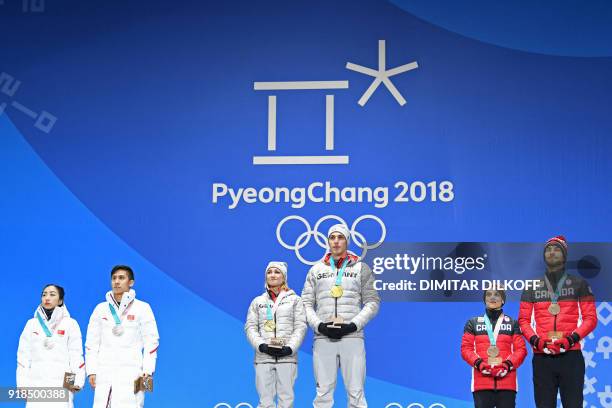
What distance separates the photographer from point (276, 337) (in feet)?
23.0

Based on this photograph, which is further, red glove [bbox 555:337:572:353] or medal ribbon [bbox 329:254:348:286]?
medal ribbon [bbox 329:254:348:286]

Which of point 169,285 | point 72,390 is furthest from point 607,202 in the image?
point 72,390

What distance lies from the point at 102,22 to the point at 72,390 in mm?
3651

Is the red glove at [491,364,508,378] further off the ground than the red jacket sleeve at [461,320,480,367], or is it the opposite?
the red jacket sleeve at [461,320,480,367]

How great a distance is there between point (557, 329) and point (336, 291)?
1.61m

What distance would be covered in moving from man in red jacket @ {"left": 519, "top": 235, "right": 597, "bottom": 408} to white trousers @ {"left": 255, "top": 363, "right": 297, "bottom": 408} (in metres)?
1.74

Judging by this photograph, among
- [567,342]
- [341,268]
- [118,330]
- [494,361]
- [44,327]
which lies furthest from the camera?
[44,327]

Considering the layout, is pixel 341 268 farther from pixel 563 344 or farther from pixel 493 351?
pixel 563 344

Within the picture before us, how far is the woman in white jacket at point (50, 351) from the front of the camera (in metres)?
7.17

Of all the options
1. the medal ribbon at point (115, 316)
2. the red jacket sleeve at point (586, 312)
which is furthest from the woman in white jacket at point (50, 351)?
the red jacket sleeve at point (586, 312)

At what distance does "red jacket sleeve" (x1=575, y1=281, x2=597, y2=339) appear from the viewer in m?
6.65

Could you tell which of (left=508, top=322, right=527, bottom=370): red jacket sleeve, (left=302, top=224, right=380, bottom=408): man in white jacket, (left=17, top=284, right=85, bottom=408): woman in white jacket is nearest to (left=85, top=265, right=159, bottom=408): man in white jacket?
(left=17, top=284, right=85, bottom=408): woman in white jacket

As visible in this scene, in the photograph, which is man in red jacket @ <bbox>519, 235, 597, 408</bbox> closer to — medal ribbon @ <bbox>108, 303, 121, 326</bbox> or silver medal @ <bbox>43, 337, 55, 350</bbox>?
medal ribbon @ <bbox>108, 303, 121, 326</bbox>

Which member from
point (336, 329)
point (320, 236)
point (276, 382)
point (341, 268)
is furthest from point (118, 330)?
point (320, 236)
